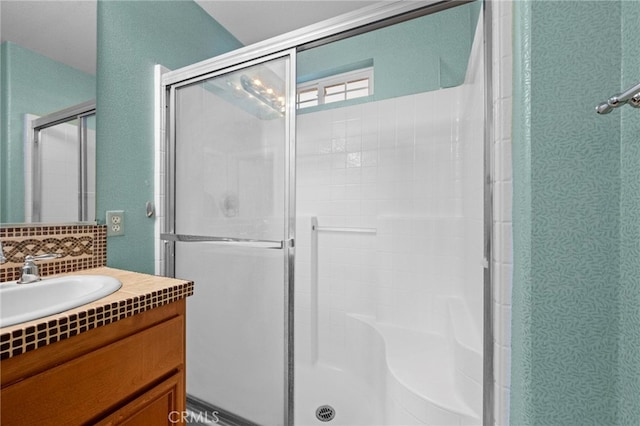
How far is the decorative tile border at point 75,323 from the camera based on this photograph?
580 mm

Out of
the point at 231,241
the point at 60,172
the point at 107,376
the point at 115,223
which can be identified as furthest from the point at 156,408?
the point at 60,172

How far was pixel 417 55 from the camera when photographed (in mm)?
2051

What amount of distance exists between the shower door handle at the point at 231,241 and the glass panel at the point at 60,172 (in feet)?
1.44

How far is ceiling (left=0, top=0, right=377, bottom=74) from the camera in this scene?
107 cm

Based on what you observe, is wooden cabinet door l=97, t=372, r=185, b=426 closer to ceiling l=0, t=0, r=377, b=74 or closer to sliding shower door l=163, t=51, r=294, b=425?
sliding shower door l=163, t=51, r=294, b=425

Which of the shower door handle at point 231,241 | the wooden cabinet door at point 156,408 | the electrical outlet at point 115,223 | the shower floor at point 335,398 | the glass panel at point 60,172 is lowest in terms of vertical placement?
the shower floor at point 335,398

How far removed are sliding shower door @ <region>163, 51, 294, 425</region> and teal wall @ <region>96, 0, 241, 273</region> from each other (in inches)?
5.3

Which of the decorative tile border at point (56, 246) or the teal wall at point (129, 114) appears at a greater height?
the teal wall at point (129, 114)

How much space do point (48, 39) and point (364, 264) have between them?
81.7 inches

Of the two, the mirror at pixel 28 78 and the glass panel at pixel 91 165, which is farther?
the glass panel at pixel 91 165

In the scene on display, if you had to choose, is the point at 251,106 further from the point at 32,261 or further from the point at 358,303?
the point at 358,303

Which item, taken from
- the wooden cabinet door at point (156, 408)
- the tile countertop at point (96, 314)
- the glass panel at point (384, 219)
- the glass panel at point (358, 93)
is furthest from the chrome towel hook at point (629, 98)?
the glass panel at point (358, 93)

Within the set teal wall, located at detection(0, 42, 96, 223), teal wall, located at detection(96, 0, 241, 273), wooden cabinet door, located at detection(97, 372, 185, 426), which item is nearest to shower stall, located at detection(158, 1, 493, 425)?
teal wall, located at detection(96, 0, 241, 273)

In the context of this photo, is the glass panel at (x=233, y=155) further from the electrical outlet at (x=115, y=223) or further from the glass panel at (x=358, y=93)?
the glass panel at (x=358, y=93)
